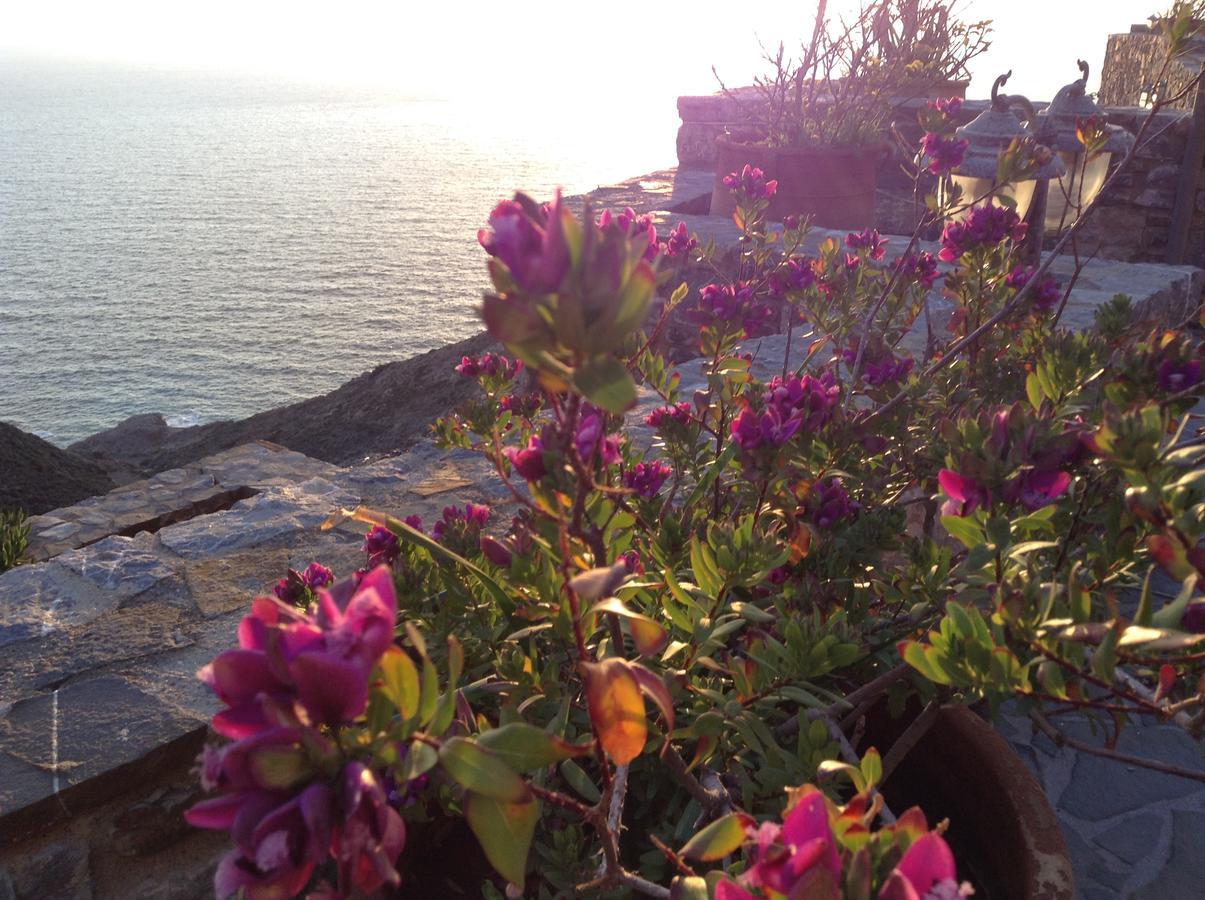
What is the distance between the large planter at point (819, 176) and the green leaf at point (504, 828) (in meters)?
5.65

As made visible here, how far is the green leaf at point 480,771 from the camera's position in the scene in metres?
0.62

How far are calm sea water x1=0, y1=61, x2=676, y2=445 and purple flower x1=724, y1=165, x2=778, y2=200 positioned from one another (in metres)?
5.22

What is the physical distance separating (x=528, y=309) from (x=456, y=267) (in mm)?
18703

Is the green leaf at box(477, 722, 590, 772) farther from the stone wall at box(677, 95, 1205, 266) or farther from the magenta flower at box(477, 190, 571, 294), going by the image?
the stone wall at box(677, 95, 1205, 266)

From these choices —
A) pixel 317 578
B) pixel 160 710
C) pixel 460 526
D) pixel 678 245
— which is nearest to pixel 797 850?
pixel 460 526

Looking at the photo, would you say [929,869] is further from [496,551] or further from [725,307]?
[725,307]

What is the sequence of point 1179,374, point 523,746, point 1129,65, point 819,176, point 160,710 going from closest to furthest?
point 523,746, point 1179,374, point 160,710, point 819,176, point 1129,65

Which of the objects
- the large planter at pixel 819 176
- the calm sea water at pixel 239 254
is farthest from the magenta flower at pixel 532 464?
the calm sea water at pixel 239 254

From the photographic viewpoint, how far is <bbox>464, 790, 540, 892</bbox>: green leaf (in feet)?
2.24

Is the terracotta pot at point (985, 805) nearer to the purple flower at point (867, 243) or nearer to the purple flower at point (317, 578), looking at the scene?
the purple flower at point (317, 578)

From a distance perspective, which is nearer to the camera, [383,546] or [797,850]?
[797,850]

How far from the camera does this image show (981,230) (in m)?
2.35

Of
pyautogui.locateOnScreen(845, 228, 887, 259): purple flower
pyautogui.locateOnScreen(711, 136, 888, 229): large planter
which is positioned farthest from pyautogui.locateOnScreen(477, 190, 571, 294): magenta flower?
pyautogui.locateOnScreen(711, 136, 888, 229): large planter

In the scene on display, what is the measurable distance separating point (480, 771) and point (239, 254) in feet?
76.1
